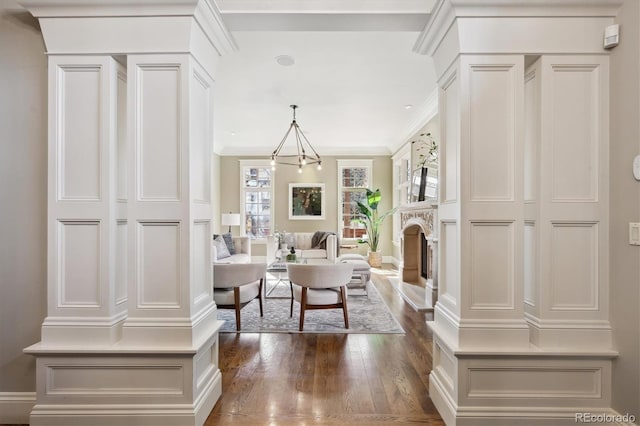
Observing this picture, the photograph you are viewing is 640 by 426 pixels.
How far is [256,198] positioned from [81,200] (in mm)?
6686

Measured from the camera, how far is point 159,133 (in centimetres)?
184

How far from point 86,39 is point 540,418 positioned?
3.41m

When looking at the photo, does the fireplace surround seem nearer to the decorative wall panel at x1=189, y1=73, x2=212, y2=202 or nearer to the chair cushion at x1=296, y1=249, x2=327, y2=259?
the chair cushion at x1=296, y1=249, x2=327, y2=259

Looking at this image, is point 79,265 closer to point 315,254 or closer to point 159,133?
point 159,133

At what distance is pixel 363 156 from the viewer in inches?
328

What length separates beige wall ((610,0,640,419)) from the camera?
5.49ft

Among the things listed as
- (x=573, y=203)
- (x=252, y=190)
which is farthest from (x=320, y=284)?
(x=252, y=190)

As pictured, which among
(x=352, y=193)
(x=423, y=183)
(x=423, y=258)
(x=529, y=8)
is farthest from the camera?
(x=352, y=193)

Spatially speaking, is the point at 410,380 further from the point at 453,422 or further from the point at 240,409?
the point at 240,409

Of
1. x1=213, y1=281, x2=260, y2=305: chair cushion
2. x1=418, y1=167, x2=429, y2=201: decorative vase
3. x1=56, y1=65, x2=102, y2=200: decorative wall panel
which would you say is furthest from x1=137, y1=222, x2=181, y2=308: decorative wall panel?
→ x1=418, y1=167, x2=429, y2=201: decorative vase

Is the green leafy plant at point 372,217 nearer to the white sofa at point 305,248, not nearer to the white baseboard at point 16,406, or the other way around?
the white sofa at point 305,248

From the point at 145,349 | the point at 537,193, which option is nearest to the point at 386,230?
the point at 537,193

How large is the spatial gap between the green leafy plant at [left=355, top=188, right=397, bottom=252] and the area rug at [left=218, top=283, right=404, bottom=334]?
10.5ft

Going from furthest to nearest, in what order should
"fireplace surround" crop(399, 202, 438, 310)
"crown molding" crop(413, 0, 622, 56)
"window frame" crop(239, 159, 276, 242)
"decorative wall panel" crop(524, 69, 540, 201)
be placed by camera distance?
"window frame" crop(239, 159, 276, 242)
"fireplace surround" crop(399, 202, 438, 310)
"decorative wall panel" crop(524, 69, 540, 201)
"crown molding" crop(413, 0, 622, 56)
